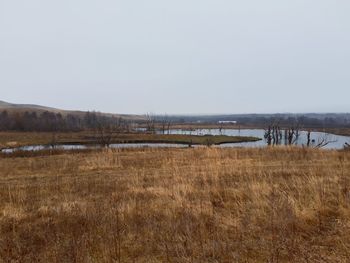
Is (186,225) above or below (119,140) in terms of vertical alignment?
above

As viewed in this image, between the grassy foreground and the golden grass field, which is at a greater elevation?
the golden grass field

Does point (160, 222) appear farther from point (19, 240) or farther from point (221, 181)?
point (221, 181)

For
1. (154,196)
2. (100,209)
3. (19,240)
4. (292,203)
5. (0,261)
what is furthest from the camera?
(154,196)

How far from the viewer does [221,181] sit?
11445 millimetres

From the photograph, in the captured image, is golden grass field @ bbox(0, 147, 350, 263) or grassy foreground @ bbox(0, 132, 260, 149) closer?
golden grass field @ bbox(0, 147, 350, 263)

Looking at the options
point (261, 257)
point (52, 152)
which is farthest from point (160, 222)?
point (52, 152)

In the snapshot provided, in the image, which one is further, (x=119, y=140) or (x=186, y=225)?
(x=119, y=140)

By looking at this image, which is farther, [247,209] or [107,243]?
[247,209]

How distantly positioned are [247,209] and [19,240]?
4363 mm

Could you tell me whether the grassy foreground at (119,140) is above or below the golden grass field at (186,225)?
below

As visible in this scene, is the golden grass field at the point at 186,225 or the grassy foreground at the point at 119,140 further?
the grassy foreground at the point at 119,140

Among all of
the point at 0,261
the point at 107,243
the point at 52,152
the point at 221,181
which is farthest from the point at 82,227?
the point at 52,152

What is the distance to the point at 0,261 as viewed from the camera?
504cm

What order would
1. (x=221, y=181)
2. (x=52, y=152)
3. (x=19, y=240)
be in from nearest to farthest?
(x=19, y=240), (x=221, y=181), (x=52, y=152)
